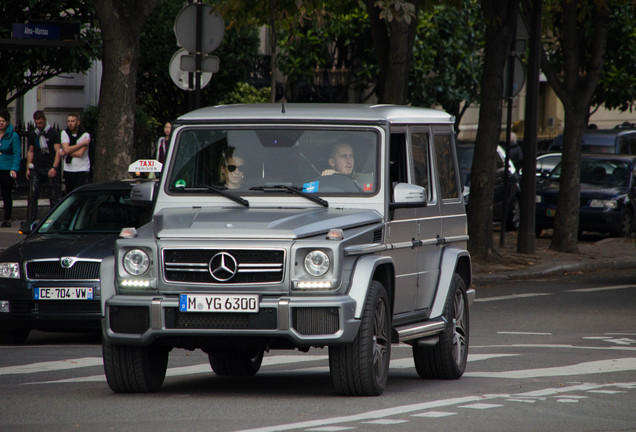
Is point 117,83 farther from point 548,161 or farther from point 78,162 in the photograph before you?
point 548,161

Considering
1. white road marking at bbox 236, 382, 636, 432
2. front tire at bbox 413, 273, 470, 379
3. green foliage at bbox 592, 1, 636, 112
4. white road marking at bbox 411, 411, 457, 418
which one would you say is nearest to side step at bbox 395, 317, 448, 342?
front tire at bbox 413, 273, 470, 379

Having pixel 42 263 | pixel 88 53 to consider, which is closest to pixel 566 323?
pixel 42 263

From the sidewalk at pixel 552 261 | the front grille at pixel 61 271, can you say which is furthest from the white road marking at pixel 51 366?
the sidewalk at pixel 552 261

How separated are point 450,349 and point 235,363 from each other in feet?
5.13

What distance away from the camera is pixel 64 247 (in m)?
12.4

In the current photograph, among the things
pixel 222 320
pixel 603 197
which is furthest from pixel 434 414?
pixel 603 197

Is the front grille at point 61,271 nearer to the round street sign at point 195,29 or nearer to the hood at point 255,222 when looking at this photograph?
the hood at point 255,222

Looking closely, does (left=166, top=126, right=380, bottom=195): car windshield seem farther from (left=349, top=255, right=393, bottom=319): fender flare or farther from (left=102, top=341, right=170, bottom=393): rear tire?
(left=102, top=341, right=170, bottom=393): rear tire

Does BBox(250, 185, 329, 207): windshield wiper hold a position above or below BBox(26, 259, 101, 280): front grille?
above

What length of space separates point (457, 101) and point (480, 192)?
20.0 m

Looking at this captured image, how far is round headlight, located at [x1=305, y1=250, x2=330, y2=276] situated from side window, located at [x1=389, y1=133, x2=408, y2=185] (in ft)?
5.15

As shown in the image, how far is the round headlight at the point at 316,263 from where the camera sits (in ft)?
26.6

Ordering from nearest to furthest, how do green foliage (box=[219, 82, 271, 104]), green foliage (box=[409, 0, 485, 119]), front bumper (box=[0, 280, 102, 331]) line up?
front bumper (box=[0, 280, 102, 331]) < green foliage (box=[219, 82, 271, 104]) < green foliage (box=[409, 0, 485, 119])

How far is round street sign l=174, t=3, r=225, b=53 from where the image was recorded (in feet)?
52.1
